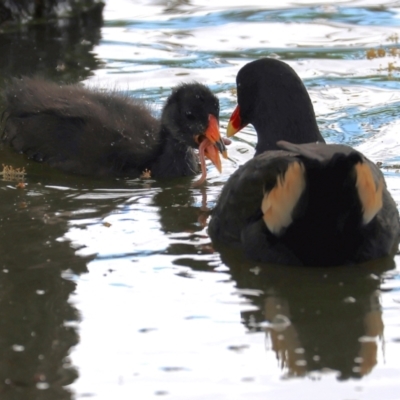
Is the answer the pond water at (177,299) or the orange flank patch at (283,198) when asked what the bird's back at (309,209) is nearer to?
the orange flank patch at (283,198)

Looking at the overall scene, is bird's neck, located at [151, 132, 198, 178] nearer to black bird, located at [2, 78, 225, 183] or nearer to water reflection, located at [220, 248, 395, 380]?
black bird, located at [2, 78, 225, 183]

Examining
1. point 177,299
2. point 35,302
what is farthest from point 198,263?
point 35,302

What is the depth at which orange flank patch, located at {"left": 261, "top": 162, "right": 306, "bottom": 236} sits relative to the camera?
4.49m

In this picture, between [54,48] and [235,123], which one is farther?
[54,48]

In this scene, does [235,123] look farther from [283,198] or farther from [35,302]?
[35,302]

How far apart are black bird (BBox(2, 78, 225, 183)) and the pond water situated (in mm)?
166

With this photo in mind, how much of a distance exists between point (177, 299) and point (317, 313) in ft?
2.13

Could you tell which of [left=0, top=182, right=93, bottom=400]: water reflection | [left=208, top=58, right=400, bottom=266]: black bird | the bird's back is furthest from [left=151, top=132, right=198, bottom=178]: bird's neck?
the bird's back

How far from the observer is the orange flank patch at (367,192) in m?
4.48

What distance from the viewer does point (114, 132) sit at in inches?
276

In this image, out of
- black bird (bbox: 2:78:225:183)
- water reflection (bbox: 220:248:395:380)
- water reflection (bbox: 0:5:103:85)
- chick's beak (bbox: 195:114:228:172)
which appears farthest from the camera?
water reflection (bbox: 0:5:103:85)

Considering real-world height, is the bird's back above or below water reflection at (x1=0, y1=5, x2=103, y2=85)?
below

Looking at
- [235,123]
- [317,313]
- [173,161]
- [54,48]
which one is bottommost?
[317,313]

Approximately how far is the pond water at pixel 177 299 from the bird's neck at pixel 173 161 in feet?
0.52
